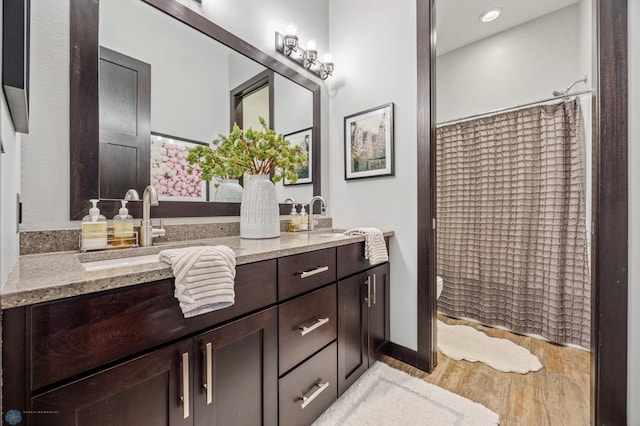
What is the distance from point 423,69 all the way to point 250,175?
49.6 inches

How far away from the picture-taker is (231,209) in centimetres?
156

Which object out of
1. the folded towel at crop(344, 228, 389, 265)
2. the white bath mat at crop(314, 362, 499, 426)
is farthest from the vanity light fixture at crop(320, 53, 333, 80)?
the white bath mat at crop(314, 362, 499, 426)

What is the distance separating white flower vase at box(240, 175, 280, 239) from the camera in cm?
141

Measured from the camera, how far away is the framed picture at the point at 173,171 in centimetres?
126

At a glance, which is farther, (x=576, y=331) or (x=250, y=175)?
(x=576, y=331)

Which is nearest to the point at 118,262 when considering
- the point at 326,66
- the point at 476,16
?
the point at 326,66

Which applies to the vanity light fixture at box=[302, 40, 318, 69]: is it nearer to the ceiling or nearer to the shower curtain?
the ceiling

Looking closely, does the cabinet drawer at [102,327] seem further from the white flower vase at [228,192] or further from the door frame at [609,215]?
the door frame at [609,215]

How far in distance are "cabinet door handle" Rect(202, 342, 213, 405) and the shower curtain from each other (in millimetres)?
2295

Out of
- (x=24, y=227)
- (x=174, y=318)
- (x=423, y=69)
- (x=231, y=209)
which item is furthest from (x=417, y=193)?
(x=24, y=227)

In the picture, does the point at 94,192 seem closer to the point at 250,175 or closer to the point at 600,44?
the point at 250,175

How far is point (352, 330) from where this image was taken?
1.46 m

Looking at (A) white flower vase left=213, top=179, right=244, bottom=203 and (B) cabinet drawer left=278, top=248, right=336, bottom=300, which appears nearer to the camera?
(B) cabinet drawer left=278, top=248, right=336, bottom=300

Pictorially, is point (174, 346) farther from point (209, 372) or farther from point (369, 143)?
point (369, 143)
